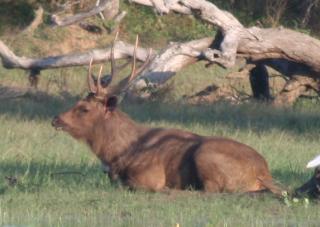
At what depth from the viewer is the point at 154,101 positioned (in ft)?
51.5

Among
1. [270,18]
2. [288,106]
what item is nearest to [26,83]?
[288,106]

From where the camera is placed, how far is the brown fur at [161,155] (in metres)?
9.51

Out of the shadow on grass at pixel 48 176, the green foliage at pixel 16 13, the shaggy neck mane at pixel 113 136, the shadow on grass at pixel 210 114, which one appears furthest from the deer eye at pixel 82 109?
the green foliage at pixel 16 13

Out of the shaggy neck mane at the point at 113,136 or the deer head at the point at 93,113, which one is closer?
the shaggy neck mane at the point at 113,136

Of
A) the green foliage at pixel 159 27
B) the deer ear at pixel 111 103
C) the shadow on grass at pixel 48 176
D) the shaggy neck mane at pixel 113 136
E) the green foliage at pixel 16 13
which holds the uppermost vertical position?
the deer ear at pixel 111 103

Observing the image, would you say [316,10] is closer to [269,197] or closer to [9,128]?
[9,128]

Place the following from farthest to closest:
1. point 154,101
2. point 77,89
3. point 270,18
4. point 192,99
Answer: point 270,18, point 77,89, point 192,99, point 154,101

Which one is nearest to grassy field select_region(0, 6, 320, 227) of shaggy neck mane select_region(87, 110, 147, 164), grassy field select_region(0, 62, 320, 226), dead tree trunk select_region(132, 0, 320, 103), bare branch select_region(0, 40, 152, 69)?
grassy field select_region(0, 62, 320, 226)

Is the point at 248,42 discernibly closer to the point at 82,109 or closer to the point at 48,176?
the point at 82,109

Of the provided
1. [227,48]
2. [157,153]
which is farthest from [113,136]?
[227,48]

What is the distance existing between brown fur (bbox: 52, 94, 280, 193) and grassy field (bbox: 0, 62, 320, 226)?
0.23 metres

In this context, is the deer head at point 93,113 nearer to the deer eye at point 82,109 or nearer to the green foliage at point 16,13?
the deer eye at point 82,109

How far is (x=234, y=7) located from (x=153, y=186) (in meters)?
17.7

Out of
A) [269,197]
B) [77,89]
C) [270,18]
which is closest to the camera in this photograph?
[269,197]
